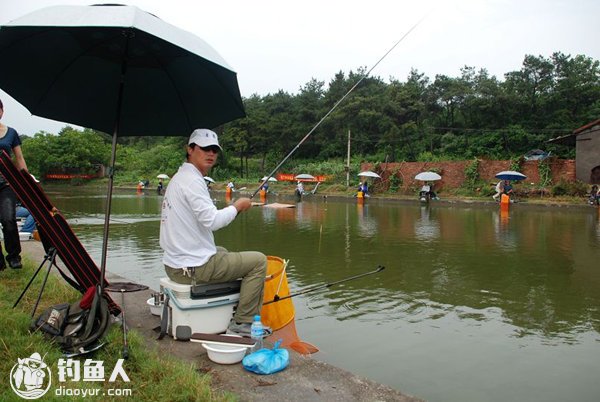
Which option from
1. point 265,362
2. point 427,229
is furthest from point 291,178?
point 265,362

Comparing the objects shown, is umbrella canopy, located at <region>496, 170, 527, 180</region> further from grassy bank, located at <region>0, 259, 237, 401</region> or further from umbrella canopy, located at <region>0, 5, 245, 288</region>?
grassy bank, located at <region>0, 259, 237, 401</region>

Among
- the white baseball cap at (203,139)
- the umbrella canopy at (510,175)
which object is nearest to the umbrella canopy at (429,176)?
the umbrella canopy at (510,175)

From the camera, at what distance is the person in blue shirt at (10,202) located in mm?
4242

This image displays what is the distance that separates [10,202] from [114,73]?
187 cm

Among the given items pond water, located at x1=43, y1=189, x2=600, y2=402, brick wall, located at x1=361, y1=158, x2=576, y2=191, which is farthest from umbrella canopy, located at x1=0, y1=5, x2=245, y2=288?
brick wall, located at x1=361, y1=158, x2=576, y2=191

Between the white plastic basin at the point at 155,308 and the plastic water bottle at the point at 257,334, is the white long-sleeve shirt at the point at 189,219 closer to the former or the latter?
the plastic water bottle at the point at 257,334

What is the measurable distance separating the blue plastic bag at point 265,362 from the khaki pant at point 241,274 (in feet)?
1.55

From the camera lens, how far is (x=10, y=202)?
4.55m

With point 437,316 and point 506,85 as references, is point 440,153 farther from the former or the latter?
point 437,316

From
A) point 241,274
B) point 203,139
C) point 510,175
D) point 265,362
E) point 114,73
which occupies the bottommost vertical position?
point 265,362

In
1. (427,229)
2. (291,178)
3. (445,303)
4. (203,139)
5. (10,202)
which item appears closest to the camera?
(203,139)

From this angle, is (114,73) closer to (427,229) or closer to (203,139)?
(203,139)

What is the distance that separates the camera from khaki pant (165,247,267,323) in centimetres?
333

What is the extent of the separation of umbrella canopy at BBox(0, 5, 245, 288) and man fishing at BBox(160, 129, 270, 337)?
1.49 feet
